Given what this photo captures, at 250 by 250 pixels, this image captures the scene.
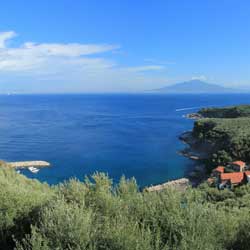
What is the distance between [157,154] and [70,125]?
3729cm

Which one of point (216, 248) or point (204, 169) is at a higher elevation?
point (216, 248)

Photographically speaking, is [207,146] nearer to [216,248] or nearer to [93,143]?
[93,143]

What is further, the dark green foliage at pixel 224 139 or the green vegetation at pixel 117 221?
the dark green foliage at pixel 224 139

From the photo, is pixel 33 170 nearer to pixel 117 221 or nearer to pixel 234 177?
pixel 234 177

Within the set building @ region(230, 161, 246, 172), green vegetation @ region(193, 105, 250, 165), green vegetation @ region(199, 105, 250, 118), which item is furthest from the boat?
green vegetation @ region(199, 105, 250, 118)

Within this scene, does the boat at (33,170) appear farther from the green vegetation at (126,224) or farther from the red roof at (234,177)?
the green vegetation at (126,224)

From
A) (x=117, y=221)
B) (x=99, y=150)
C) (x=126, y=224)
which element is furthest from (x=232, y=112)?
(x=126, y=224)

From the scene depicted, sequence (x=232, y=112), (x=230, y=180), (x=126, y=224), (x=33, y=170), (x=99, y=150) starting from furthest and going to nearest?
(x=232, y=112) < (x=99, y=150) < (x=33, y=170) < (x=230, y=180) < (x=126, y=224)

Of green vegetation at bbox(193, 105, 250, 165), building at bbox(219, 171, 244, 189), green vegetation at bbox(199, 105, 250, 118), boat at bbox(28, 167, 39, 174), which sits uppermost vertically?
green vegetation at bbox(199, 105, 250, 118)

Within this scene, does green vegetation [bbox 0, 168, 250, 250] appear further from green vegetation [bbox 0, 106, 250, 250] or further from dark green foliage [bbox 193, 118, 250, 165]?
dark green foliage [bbox 193, 118, 250, 165]

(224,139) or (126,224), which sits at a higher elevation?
(126,224)

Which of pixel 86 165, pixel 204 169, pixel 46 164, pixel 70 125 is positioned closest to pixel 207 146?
pixel 204 169

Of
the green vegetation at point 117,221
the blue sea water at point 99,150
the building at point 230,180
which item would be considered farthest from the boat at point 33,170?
the green vegetation at point 117,221

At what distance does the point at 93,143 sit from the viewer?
61.9 m
